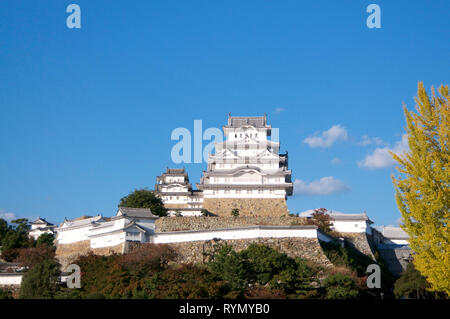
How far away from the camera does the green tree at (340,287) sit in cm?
2711

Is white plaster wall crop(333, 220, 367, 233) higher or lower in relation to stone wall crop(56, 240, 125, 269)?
higher

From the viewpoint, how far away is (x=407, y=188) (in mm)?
20109

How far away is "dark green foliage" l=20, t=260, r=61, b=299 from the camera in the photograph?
29.7 m

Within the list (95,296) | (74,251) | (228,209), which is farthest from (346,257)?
(74,251)

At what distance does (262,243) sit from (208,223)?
4188 millimetres

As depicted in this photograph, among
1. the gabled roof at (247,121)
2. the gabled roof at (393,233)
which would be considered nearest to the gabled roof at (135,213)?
the gabled roof at (247,121)

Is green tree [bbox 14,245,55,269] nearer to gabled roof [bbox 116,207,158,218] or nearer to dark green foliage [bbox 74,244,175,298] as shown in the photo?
gabled roof [bbox 116,207,158,218]

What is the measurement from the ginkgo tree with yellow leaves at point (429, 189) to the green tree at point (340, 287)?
7478mm

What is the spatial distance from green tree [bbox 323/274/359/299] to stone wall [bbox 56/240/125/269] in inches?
537

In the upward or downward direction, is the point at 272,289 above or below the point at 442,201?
below

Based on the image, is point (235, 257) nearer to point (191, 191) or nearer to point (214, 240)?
point (214, 240)

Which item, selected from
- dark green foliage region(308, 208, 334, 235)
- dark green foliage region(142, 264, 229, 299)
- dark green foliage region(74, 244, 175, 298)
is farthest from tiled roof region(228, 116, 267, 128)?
dark green foliage region(142, 264, 229, 299)

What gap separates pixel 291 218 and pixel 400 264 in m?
11.5
